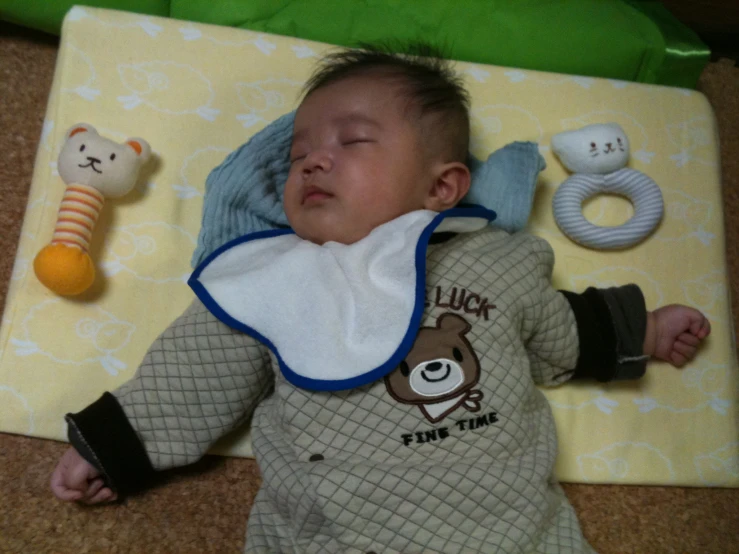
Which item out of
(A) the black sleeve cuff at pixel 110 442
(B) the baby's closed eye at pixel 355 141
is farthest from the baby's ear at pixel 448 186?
(A) the black sleeve cuff at pixel 110 442

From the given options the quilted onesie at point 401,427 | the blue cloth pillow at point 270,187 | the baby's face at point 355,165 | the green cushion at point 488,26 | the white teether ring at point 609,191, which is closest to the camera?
the quilted onesie at point 401,427

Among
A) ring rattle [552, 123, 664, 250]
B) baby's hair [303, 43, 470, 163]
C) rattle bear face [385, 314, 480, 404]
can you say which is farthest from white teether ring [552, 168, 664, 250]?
rattle bear face [385, 314, 480, 404]

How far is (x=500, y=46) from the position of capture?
1359 millimetres

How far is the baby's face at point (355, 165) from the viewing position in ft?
3.17

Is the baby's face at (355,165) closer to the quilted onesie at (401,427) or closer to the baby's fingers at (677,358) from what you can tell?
the quilted onesie at (401,427)

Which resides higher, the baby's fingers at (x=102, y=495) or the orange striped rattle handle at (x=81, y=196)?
the orange striped rattle handle at (x=81, y=196)

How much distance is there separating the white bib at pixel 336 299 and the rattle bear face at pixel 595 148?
0.33 meters

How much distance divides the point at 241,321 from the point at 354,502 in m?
0.29

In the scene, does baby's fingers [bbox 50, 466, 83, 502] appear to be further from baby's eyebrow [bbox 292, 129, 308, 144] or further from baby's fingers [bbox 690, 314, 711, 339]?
baby's fingers [bbox 690, 314, 711, 339]

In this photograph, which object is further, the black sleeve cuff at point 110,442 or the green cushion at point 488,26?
the green cushion at point 488,26

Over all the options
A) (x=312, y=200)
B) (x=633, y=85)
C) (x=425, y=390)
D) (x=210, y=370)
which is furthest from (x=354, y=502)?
(x=633, y=85)

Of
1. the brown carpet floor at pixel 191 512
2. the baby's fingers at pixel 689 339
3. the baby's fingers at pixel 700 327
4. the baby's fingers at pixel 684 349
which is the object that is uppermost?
the baby's fingers at pixel 700 327

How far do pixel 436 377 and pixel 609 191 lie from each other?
58 centimetres

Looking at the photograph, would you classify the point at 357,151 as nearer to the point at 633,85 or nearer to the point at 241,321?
the point at 241,321
